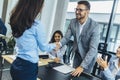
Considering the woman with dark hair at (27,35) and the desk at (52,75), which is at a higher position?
the woman with dark hair at (27,35)

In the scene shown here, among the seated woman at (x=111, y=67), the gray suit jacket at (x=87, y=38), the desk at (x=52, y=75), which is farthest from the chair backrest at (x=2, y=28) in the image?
the seated woman at (x=111, y=67)

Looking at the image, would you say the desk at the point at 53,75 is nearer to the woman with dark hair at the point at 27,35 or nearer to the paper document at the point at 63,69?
the paper document at the point at 63,69

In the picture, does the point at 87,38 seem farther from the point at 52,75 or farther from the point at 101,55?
the point at 101,55

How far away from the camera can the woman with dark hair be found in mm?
1283

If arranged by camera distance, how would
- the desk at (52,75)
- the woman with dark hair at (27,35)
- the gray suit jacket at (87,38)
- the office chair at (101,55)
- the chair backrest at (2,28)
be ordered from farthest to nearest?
the chair backrest at (2,28)
the office chair at (101,55)
the gray suit jacket at (87,38)
the desk at (52,75)
the woman with dark hair at (27,35)

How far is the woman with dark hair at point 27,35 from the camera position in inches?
50.5

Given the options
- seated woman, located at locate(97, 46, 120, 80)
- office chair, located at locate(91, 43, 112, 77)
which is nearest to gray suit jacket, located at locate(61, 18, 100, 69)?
seated woman, located at locate(97, 46, 120, 80)

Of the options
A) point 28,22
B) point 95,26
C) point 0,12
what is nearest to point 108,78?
point 95,26

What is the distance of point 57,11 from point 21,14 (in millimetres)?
2741

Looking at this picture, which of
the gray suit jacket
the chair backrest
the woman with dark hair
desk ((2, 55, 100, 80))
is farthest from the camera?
the chair backrest

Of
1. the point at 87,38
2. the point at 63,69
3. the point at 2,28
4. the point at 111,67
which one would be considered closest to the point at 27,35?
the point at 63,69

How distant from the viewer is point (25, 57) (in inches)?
53.4

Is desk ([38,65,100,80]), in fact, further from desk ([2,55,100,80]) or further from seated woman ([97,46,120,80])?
seated woman ([97,46,120,80])

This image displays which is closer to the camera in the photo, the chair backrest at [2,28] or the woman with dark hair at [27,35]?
the woman with dark hair at [27,35]
